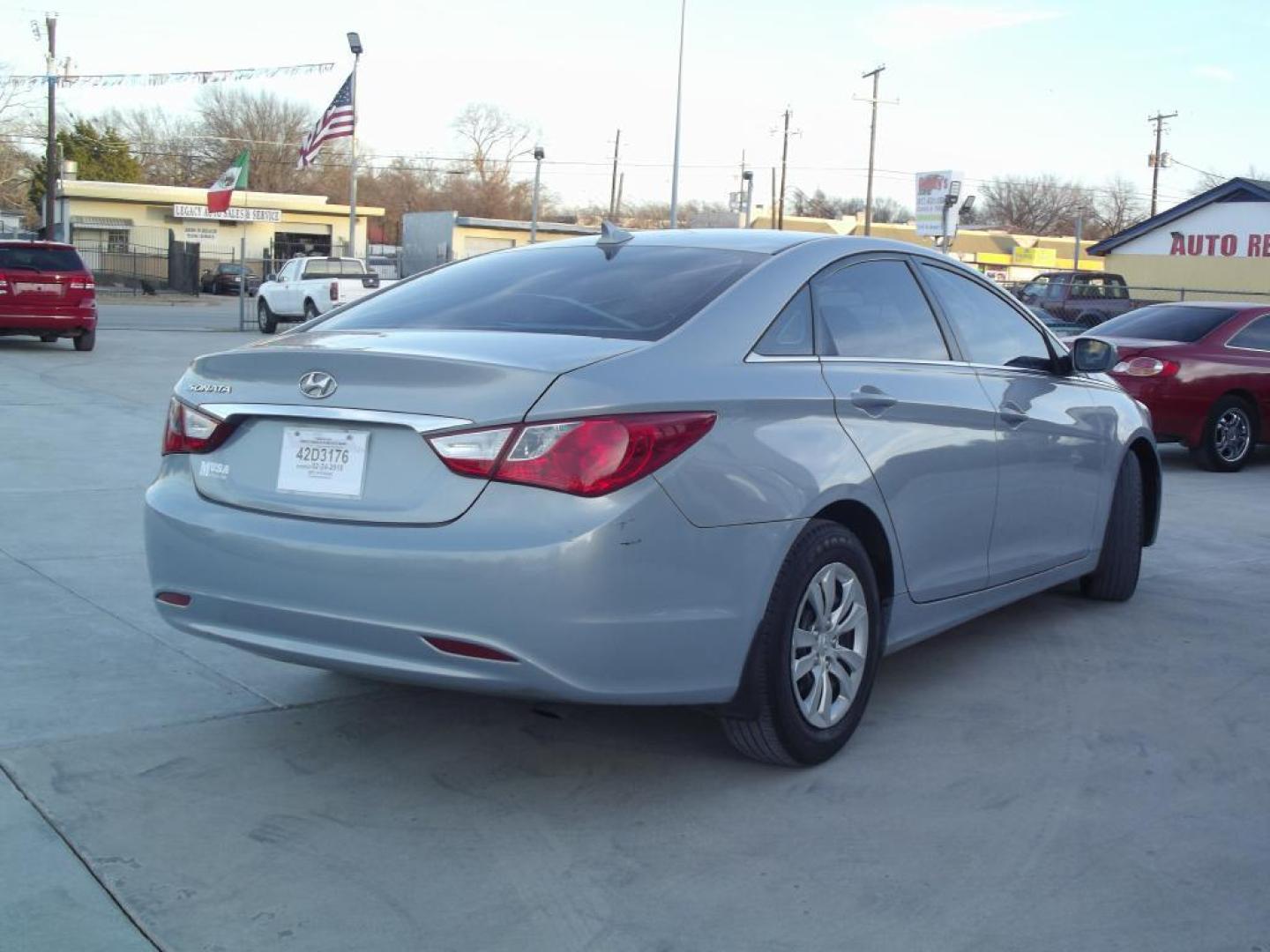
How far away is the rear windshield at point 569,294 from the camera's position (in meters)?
4.14

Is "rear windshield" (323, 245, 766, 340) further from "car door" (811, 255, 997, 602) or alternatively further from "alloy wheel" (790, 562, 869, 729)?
"alloy wheel" (790, 562, 869, 729)

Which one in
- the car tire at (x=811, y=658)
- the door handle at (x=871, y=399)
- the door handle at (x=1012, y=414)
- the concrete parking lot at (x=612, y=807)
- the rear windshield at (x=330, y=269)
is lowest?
the concrete parking lot at (x=612, y=807)

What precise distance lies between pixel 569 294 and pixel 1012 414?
1885 mm

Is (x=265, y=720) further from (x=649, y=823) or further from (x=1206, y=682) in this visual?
(x=1206, y=682)

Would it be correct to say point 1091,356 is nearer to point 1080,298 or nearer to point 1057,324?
point 1057,324

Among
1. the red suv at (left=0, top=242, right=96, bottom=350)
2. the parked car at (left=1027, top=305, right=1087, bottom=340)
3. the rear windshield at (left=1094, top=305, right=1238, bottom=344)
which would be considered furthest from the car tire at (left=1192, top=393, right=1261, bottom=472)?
the red suv at (left=0, top=242, right=96, bottom=350)

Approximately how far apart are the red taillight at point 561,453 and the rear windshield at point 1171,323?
956 cm

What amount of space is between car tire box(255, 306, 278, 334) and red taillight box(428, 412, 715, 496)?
2787cm

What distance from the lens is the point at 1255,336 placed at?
12.0 meters

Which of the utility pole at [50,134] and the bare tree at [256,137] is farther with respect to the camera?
the bare tree at [256,137]

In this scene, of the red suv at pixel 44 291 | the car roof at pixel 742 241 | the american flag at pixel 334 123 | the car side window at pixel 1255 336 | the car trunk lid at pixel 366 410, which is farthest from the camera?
the american flag at pixel 334 123

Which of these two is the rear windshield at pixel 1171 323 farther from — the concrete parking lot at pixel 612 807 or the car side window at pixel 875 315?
the car side window at pixel 875 315

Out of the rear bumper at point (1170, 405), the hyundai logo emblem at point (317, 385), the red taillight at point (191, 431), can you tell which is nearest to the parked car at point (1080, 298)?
the rear bumper at point (1170, 405)

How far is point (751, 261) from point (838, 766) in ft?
5.26
